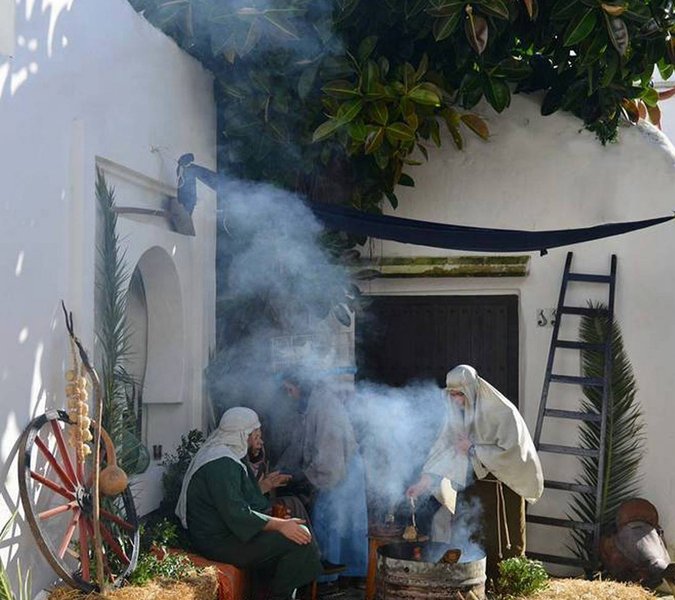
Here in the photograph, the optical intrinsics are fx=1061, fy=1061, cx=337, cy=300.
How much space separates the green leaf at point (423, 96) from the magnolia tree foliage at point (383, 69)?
1 centimetres

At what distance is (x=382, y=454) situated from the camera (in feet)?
27.1

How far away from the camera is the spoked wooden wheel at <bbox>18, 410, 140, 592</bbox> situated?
207 inches

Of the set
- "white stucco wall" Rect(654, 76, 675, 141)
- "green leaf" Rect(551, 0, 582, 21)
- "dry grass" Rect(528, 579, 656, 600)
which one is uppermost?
"white stucco wall" Rect(654, 76, 675, 141)

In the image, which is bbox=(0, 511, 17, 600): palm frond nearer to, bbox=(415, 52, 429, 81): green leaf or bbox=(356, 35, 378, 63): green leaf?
bbox=(356, 35, 378, 63): green leaf

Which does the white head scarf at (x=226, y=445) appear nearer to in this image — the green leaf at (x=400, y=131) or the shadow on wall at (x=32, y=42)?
the green leaf at (x=400, y=131)

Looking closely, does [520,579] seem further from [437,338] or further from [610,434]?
[437,338]

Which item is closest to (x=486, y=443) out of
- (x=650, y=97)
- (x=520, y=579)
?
(x=520, y=579)

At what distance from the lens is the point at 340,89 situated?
25.6 feet

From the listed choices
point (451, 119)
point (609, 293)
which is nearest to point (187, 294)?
point (451, 119)

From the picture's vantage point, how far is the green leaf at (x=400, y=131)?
795cm

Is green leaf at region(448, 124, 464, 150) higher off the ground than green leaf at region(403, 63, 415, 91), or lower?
lower

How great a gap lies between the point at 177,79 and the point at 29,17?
87.0 inches

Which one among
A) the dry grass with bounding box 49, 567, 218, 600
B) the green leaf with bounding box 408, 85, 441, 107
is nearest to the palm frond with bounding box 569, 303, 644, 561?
the green leaf with bounding box 408, 85, 441, 107

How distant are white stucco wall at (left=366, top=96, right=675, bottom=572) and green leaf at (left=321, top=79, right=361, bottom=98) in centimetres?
153
